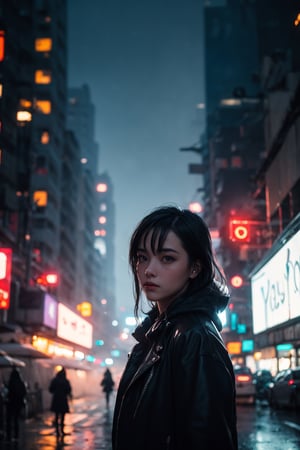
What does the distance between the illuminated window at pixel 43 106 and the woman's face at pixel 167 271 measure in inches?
2825

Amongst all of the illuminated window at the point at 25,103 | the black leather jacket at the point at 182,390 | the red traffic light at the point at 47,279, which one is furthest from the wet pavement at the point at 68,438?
the illuminated window at the point at 25,103

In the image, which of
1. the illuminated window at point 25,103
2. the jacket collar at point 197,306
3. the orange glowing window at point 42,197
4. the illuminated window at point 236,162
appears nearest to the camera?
the jacket collar at point 197,306

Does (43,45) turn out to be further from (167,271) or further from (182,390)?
(182,390)

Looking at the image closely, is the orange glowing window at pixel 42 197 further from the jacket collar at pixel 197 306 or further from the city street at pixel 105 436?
the jacket collar at pixel 197 306

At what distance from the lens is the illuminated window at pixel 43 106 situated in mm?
72312

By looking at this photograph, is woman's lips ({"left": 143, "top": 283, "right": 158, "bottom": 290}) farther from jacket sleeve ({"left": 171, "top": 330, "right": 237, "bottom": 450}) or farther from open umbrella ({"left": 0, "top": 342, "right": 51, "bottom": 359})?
open umbrella ({"left": 0, "top": 342, "right": 51, "bottom": 359})

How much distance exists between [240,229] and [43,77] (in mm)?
47722

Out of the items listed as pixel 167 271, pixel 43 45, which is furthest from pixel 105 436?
pixel 43 45

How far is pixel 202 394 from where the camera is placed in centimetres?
235

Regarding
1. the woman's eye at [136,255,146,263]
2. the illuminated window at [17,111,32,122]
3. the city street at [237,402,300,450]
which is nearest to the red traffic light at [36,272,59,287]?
Answer: the illuminated window at [17,111,32,122]

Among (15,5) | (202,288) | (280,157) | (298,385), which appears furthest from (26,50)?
(202,288)

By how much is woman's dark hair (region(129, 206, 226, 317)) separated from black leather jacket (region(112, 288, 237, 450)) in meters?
0.17

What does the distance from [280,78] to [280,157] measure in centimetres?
1271

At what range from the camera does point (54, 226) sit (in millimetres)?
71688
